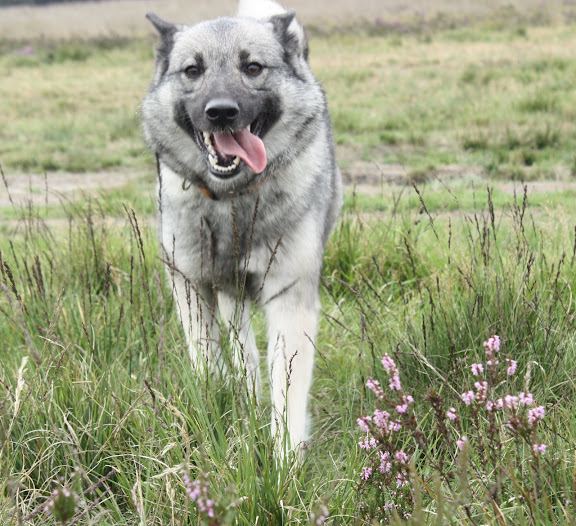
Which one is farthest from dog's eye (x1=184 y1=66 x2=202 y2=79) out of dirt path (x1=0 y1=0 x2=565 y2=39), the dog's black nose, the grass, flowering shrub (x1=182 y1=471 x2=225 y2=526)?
dirt path (x1=0 y1=0 x2=565 y2=39)

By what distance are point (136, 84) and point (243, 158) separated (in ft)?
37.7

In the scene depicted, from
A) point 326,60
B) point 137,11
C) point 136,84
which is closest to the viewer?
point 136,84

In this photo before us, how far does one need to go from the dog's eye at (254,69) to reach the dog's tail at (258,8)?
4.20 feet

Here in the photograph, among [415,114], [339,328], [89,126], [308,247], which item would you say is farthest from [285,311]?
[89,126]

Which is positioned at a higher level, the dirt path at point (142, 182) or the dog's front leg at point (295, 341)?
the dog's front leg at point (295, 341)

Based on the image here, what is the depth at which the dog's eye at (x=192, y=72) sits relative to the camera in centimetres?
276

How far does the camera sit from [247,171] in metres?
2.74

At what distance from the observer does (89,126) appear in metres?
10.0

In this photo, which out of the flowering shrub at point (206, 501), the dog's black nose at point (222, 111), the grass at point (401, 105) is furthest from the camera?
the grass at point (401, 105)

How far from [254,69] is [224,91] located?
0.86ft

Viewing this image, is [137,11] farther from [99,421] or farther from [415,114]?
[99,421]

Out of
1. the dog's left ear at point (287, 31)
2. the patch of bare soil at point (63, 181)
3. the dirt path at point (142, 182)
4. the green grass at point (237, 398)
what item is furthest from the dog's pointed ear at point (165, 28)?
the patch of bare soil at point (63, 181)

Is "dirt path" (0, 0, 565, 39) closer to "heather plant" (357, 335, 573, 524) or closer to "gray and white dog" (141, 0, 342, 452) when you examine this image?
"gray and white dog" (141, 0, 342, 452)

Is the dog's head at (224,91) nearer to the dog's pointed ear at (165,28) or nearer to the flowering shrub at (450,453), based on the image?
the dog's pointed ear at (165,28)
